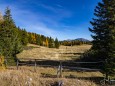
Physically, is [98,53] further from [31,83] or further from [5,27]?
[5,27]

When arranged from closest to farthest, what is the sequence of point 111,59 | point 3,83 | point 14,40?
point 3,83, point 111,59, point 14,40

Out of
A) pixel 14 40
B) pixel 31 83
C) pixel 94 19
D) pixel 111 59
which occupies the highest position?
pixel 94 19

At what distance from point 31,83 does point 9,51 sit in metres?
25.0

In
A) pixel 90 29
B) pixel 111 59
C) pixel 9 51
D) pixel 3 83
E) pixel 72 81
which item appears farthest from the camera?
pixel 9 51

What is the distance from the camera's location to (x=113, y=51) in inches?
836

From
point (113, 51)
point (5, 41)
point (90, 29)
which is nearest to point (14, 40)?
point (5, 41)

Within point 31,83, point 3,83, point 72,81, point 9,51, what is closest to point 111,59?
point 72,81

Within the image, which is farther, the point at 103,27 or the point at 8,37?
the point at 8,37

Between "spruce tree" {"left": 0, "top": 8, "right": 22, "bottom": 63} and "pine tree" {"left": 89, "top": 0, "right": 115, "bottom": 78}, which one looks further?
"spruce tree" {"left": 0, "top": 8, "right": 22, "bottom": 63}

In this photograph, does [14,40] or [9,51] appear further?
[14,40]

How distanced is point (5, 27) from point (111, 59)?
26410 millimetres

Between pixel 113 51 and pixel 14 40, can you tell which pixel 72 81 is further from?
pixel 14 40

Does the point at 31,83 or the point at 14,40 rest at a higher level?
the point at 14,40

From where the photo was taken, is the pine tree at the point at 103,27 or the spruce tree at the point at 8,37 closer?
the pine tree at the point at 103,27
